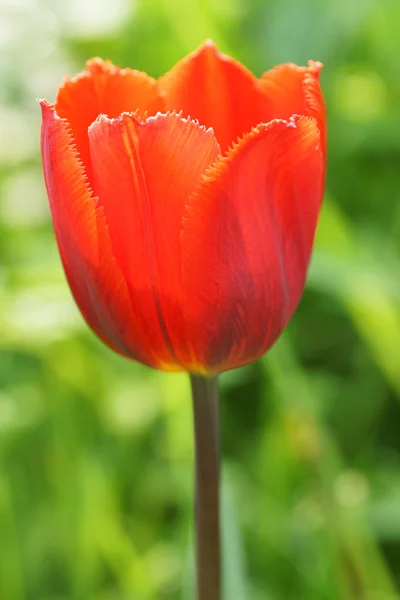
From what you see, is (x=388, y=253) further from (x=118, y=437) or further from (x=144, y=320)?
(x=144, y=320)

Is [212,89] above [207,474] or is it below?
above

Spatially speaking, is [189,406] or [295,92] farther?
[189,406]

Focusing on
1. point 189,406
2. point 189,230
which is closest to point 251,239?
point 189,230

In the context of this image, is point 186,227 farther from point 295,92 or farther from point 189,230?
point 295,92

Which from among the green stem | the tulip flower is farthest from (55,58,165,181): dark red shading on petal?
the green stem

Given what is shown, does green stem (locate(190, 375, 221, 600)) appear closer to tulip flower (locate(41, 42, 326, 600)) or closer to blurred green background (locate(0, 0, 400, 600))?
tulip flower (locate(41, 42, 326, 600))

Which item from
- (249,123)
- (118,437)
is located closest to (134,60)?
(118,437)
